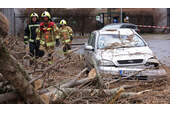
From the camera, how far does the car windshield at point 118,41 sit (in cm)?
637

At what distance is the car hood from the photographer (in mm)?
5687

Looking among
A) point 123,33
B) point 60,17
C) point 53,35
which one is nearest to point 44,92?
point 123,33

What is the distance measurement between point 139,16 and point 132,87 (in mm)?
22551

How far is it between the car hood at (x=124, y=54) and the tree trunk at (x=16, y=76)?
2875 mm

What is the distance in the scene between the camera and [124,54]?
5844mm

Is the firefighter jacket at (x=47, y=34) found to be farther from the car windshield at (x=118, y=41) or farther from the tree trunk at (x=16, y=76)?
the tree trunk at (x=16, y=76)

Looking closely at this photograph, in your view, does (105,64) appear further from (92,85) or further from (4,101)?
(4,101)

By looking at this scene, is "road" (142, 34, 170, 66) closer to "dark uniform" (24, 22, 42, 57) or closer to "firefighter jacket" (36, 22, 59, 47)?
"firefighter jacket" (36, 22, 59, 47)

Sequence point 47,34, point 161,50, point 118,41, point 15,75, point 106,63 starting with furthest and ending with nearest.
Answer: point 161,50
point 47,34
point 118,41
point 106,63
point 15,75

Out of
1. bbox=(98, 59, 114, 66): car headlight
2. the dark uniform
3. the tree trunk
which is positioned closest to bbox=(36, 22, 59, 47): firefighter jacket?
the dark uniform

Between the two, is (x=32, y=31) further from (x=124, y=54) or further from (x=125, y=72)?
(x=125, y=72)

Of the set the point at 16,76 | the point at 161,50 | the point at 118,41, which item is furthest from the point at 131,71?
the point at 161,50

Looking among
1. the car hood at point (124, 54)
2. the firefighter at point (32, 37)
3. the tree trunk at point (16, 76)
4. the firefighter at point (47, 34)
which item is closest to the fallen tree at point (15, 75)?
the tree trunk at point (16, 76)

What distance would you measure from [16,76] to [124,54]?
11.4ft
